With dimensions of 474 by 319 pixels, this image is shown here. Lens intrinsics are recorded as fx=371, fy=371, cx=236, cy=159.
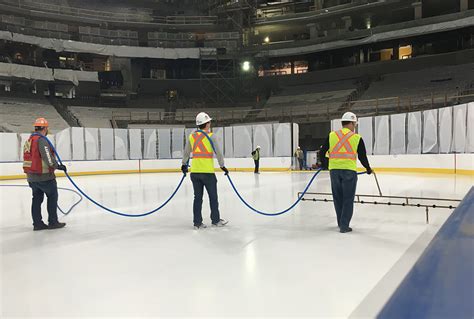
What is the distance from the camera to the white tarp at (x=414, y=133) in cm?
1708

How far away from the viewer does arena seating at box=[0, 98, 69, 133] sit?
26344 mm

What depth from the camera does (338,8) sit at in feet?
99.3

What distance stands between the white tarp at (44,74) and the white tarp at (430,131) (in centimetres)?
2841

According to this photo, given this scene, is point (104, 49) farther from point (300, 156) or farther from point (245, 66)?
point (300, 156)

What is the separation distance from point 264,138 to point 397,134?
7.74 meters

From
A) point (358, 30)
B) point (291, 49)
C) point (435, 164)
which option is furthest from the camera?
point (291, 49)

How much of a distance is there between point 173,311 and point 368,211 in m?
5.32

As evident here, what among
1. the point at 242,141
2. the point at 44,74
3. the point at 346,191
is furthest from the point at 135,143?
the point at 346,191

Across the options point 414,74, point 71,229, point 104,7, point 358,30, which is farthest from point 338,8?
point 71,229

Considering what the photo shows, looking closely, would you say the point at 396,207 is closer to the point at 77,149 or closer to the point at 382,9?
the point at 77,149

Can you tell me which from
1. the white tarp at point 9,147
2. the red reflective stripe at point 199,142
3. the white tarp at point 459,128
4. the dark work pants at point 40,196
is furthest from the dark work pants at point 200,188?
the white tarp at point 9,147

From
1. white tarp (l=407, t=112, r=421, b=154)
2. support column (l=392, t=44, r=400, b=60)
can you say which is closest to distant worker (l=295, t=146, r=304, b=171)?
white tarp (l=407, t=112, r=421, b=154)

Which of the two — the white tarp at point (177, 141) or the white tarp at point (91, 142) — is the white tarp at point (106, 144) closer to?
the white tarp at point (91, 142)

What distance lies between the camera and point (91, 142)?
21234 mm
